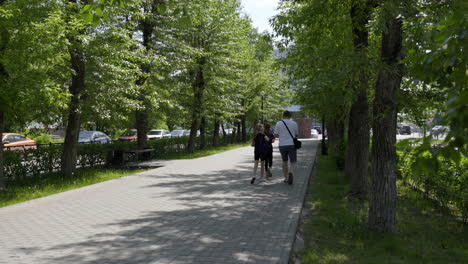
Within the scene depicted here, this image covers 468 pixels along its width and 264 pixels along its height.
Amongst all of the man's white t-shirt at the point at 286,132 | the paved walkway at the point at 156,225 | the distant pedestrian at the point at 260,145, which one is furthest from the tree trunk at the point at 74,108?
the man's white t-shirt at the point at 286,132

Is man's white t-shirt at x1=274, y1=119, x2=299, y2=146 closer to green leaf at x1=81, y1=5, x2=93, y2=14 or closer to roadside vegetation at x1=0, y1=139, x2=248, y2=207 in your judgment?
roadside vegetation at x1=0, y1=139, x2=248, y2=207

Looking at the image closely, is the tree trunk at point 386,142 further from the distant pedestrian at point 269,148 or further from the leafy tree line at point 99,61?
the distant pedestrian at point 269,148

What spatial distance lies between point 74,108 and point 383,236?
36.9 ft

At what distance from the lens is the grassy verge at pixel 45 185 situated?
33.2 feet

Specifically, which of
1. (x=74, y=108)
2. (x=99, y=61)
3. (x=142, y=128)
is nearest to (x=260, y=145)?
(x=99, y=61)

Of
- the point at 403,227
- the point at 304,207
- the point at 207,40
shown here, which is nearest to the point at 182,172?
the point at 304,207

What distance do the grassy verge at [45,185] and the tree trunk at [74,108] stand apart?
1.43 feet

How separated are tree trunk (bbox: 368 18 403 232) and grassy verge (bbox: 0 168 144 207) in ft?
25.5

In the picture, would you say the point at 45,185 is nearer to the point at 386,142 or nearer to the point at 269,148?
the point at 269,148

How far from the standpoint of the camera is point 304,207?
29.1ft

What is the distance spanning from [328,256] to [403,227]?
6.89 ft

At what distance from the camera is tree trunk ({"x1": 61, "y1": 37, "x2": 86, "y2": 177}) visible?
13585 mm

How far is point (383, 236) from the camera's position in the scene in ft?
20.3

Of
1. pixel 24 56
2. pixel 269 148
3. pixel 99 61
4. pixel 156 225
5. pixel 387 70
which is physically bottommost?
pixel 156 225
